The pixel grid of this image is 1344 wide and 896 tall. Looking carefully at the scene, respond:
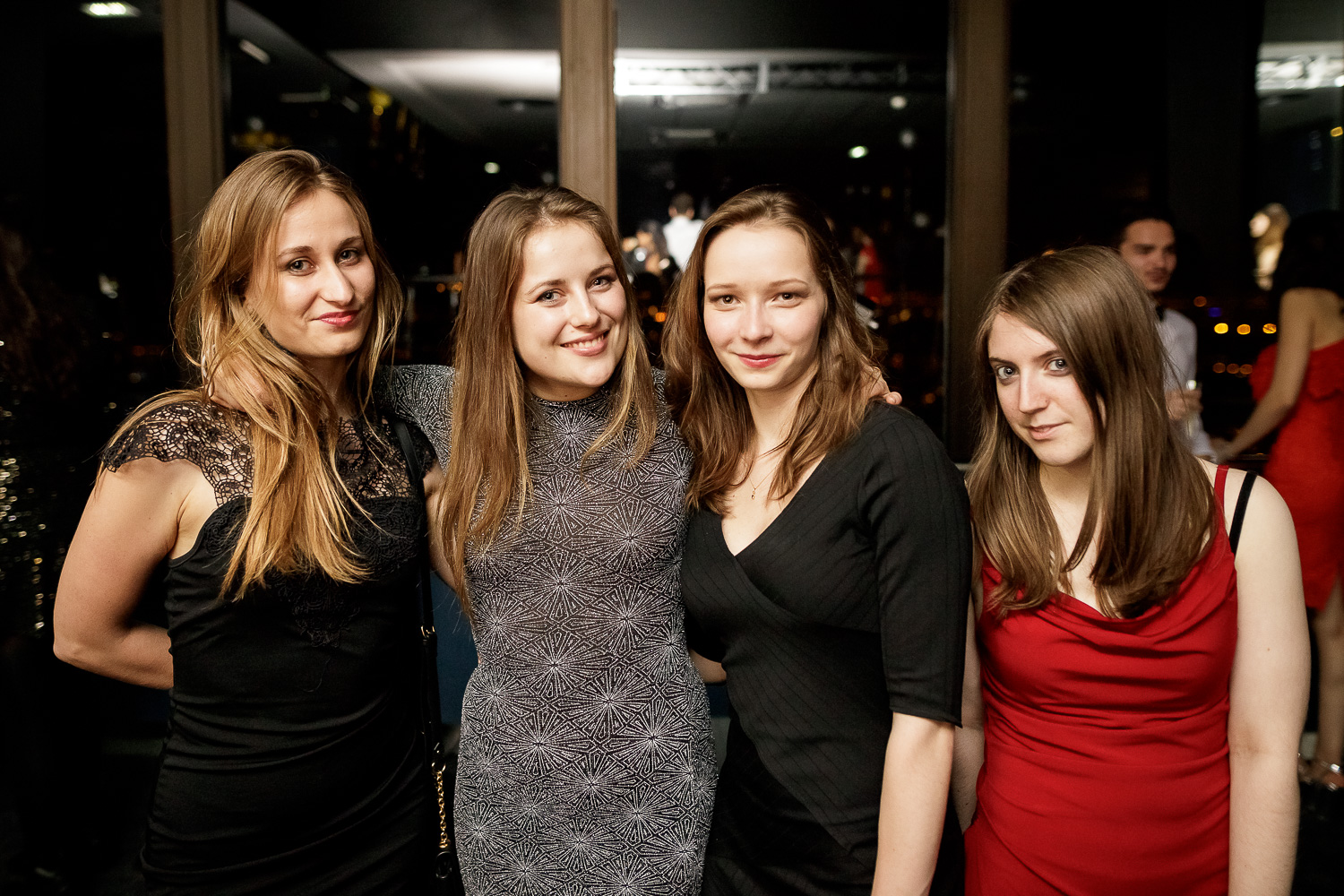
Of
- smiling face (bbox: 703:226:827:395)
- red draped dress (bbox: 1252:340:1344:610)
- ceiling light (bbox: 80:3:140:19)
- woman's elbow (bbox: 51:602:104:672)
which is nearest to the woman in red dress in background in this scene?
red draped dress (bbox: 1252:340:1344:610)

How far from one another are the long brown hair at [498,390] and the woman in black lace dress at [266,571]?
0.10m

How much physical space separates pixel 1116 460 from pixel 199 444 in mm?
1249

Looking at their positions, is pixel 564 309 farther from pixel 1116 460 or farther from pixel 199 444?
pixel 1116 460

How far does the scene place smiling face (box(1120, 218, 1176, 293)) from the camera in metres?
2.84

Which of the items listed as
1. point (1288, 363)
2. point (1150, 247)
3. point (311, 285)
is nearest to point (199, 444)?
point (311, 285)

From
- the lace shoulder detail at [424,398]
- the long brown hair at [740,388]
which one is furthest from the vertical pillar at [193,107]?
the long brown hair at [740,388]

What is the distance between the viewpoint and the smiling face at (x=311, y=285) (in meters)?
1.29

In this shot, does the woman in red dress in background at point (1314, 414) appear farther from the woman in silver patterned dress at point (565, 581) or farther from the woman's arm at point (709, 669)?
the woman in silver patterned dress at point (565, 581)

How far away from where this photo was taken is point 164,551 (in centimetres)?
127

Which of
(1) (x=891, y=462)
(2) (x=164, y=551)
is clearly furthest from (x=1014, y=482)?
(2) (x=164, y=551)

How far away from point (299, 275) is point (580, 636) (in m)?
0.67

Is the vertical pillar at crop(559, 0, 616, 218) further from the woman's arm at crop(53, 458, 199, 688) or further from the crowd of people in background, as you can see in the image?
the woman's arm at crop(53, 458, 199, 688)

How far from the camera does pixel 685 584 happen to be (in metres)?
1.33

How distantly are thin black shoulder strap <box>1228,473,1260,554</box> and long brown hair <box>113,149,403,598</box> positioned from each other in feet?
3.87
